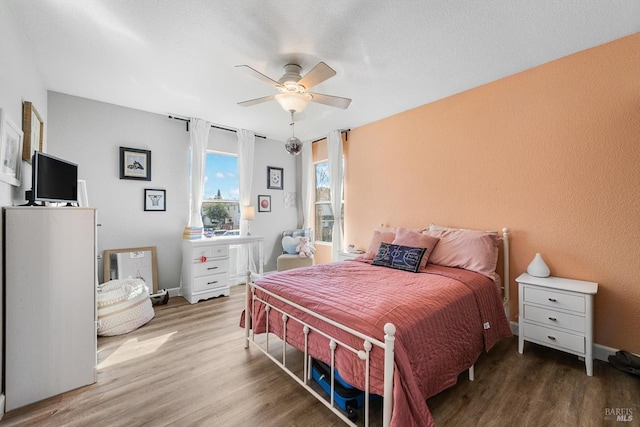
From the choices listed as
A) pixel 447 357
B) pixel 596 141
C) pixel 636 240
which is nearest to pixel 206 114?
pixel 447 357

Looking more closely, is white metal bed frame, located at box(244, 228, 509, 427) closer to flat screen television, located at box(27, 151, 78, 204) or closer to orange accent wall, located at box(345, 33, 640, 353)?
orange accent wall, located at box(345, 33, 640, 353)

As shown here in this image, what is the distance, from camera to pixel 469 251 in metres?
2.60

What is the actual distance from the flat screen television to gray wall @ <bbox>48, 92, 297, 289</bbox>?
1.18 meters

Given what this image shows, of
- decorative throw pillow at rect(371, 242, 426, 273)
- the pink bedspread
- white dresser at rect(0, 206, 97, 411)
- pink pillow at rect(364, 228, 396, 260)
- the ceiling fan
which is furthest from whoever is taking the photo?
pink pillow at rect(364, 228, 396, 260)

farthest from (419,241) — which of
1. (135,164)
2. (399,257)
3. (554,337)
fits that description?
(135,164)

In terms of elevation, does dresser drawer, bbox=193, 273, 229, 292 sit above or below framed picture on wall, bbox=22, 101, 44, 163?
below

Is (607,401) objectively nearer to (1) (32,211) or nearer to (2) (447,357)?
(2) (447,357)

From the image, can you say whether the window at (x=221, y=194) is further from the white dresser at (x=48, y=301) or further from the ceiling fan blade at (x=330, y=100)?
the ceiling fan blade at (x=330, y=100)

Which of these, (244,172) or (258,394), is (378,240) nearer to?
(258,394)

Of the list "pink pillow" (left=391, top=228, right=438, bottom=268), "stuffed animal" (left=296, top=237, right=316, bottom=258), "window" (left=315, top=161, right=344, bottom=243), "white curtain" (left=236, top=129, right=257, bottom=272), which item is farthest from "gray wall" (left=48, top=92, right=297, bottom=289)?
"pink pillow" (left=391, top=228, right=438, bottom=268)

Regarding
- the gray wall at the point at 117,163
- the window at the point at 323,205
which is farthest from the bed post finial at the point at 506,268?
the gray wall at the point at 117,163

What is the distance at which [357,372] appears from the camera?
1.46m

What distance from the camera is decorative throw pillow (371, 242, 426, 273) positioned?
259 centimetres

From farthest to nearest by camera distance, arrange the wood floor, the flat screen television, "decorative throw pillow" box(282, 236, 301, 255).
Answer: "decorative throw pillow" box(282, 236, 301, 255), the flat screen television, the wood floor
